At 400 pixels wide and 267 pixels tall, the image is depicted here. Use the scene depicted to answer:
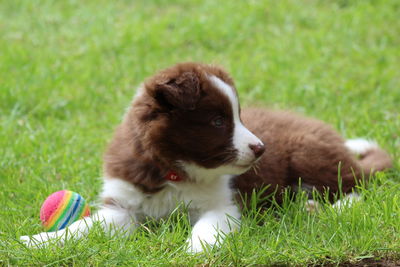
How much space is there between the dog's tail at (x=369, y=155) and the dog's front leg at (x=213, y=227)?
128cm

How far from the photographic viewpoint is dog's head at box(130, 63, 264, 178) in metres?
3.69

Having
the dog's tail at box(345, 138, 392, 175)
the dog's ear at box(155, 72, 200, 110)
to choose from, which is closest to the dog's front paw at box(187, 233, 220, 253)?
the dog's ear at box(155, 72, 200, 110)

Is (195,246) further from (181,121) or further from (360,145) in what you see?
(360,145)

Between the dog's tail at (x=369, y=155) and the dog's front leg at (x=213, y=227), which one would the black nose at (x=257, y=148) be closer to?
the dog's front leg at (x=213, y=227)

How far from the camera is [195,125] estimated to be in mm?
3719

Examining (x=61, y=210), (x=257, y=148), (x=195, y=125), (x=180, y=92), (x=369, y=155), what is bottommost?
(x=369, y=155)

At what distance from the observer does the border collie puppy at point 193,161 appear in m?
3.70

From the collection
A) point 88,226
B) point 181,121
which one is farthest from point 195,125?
point 88,226

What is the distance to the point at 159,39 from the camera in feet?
26.7

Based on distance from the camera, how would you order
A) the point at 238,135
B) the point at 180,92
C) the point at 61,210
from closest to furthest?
the point at 180,92 → the point at 238,135 → the point at 61,210

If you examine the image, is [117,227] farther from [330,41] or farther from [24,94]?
[330,41]

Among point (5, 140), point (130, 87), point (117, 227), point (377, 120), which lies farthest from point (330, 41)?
point (117, 227)

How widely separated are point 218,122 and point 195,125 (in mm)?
142

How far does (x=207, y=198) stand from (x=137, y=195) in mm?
448
